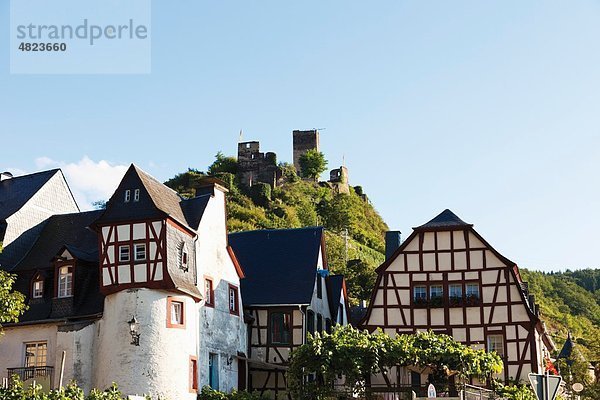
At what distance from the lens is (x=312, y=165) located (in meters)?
97.2

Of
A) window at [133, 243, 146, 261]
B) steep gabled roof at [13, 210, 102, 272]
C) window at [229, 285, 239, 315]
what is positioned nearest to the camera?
window at [133, 243, 146, 261]

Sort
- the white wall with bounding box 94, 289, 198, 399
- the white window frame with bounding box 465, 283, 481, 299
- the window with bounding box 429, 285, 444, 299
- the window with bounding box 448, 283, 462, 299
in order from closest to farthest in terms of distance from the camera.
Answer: the white wall with bounding box 94, 289, 198, 399
the white window frame with bounding box 465, 283, 481, 299
the window with bounding box 448, 283, 462, 299
the window with bounding box 429, 285, 444, 299

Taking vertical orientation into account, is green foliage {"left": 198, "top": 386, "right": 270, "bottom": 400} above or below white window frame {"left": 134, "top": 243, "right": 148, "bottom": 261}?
below

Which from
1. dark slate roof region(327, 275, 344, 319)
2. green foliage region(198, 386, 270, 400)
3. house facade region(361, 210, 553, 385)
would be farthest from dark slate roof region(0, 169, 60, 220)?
house facade region(361, 210, 553, 385)

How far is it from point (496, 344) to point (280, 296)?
890 centimetres

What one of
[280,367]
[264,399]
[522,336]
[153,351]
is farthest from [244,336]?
[522,336]

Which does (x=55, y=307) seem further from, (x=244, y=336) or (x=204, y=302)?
(x=244, y=336)

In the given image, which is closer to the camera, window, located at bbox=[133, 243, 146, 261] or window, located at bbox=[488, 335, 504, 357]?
window, located at bbox=[133, 243, 146, 261]

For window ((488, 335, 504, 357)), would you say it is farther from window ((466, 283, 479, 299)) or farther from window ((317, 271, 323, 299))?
window ((317, 271, 323, 299))

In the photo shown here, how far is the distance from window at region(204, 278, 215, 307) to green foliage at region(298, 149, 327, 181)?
63.7m

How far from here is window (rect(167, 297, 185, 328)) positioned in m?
30.5

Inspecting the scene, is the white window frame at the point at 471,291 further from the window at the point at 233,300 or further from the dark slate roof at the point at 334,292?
the window at the point at 233,300

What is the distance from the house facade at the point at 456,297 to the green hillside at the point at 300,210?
2675 cm

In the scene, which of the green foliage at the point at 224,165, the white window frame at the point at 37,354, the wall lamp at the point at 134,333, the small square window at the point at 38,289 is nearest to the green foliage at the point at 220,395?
the wall lamp at the point at 134,333
